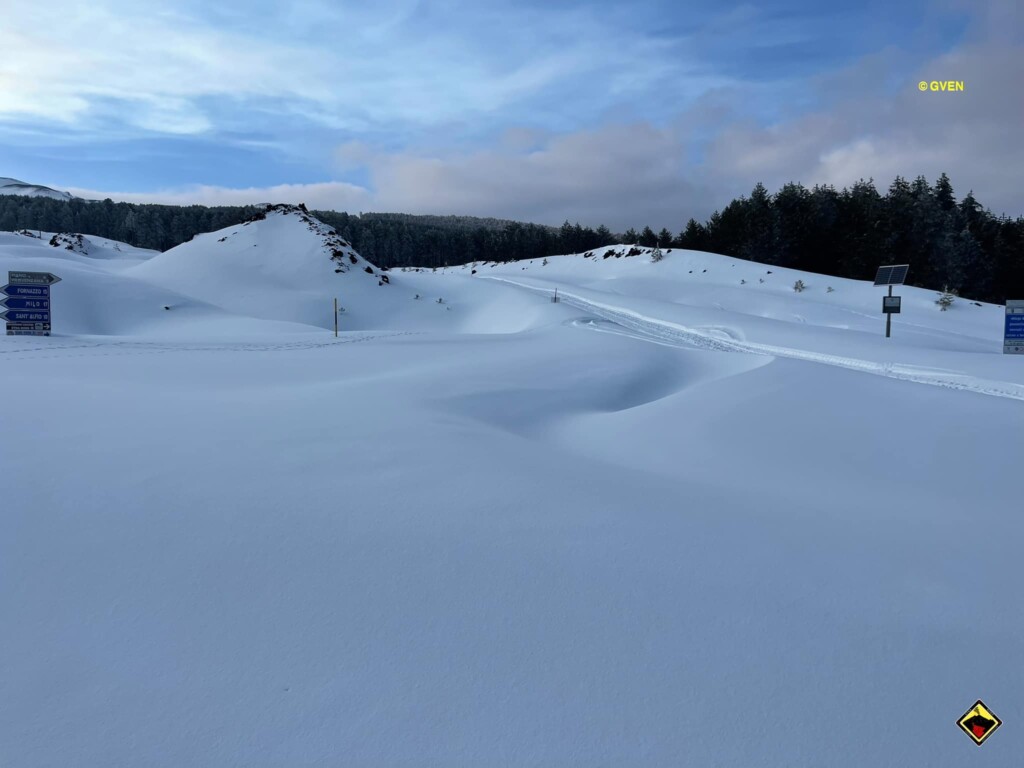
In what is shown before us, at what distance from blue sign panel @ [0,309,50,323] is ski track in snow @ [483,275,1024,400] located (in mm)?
14154

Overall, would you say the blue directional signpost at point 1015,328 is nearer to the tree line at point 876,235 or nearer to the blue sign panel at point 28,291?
the blue sign panel at point 28,291

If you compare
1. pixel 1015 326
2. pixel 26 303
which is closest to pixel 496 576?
pixel 26 303

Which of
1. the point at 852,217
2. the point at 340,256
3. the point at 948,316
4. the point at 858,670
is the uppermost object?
the point at 852,217

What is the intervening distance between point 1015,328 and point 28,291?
78.8 ft

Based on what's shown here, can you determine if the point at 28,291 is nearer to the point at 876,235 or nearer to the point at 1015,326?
the point at 1015,326

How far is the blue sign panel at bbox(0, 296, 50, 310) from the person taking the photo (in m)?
14.3

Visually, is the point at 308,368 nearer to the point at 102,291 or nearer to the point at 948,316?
the point at 102,291

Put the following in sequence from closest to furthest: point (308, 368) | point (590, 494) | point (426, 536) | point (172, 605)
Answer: point (172, 605) < point (426, 536) < point (590, 494) < point (308, 368)

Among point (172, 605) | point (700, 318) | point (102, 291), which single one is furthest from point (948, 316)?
point (102, 291)

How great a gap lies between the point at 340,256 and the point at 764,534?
32.4m

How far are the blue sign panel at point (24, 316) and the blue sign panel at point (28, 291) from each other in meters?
0.41

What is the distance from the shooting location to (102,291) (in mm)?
23844

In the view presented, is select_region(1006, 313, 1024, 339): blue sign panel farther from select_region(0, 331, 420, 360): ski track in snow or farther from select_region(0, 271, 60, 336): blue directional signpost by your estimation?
select_region(0, 271, 60, 336): blue directional signpost

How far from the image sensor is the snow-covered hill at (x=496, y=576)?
242 centimetres
